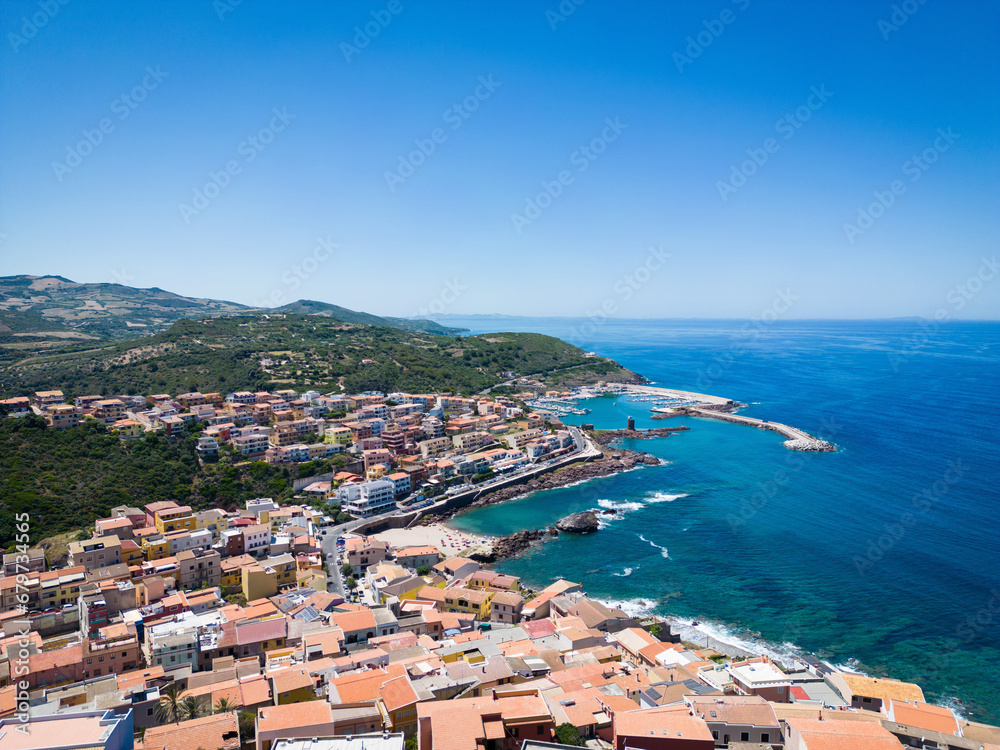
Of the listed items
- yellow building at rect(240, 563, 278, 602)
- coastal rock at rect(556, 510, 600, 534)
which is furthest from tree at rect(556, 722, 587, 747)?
coastal rock at rect(556, 510, 600, 534)

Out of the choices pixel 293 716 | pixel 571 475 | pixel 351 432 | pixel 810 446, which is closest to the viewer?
pixel 293 716

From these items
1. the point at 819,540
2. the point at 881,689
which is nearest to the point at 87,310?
the point at 819,540

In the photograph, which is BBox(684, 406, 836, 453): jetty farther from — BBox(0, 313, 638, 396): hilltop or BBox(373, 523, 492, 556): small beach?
BBox(373, 523, 492, 556): small beach

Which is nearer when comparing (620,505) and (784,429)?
(620,505)

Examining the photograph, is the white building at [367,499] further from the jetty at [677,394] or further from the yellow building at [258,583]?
the jetty at [677,394]

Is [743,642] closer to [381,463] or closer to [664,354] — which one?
[381,463]

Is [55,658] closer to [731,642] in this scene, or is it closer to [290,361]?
[731,642]

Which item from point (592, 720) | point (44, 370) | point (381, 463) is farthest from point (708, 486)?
point (44, 370)
